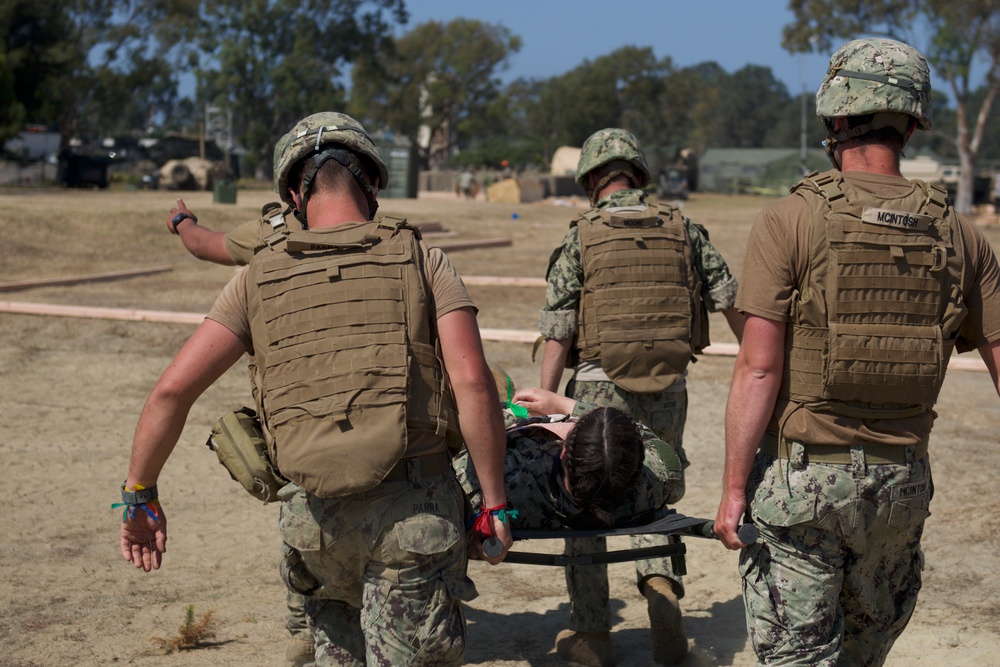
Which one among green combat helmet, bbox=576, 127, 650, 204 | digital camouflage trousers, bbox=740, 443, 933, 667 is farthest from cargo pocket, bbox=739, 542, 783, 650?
green combat helmet, bbox=576, 127, 650, 204

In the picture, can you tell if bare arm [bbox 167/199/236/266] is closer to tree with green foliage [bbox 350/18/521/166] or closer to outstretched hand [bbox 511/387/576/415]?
outstretched hand [bbox 511/387/576/415]

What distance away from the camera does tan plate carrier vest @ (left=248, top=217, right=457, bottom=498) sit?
8.93ft

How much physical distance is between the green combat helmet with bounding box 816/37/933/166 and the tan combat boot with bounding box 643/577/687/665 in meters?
2.02

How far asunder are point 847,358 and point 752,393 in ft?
0.85

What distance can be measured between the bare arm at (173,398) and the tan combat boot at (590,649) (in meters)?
1.90

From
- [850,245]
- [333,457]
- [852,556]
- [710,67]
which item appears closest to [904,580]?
[852,556]

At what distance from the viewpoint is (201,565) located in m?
5.27

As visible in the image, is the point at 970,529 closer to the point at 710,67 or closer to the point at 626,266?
the point at 626,266

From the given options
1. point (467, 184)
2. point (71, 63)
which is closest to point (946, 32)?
point (467, 184)

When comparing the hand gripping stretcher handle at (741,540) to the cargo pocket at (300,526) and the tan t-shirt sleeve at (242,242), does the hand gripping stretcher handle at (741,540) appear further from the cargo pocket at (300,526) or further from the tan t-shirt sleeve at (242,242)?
the tan t-shirt sleeve at (242,242)

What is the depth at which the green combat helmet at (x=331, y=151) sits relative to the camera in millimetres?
2891

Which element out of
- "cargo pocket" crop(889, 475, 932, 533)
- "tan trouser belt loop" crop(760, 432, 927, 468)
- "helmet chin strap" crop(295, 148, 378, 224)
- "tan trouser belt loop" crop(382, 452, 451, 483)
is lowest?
"cargo pocket" crop(889, 475, 932, 533)

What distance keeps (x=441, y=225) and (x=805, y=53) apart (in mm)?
24676

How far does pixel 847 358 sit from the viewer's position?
9.43 feet
